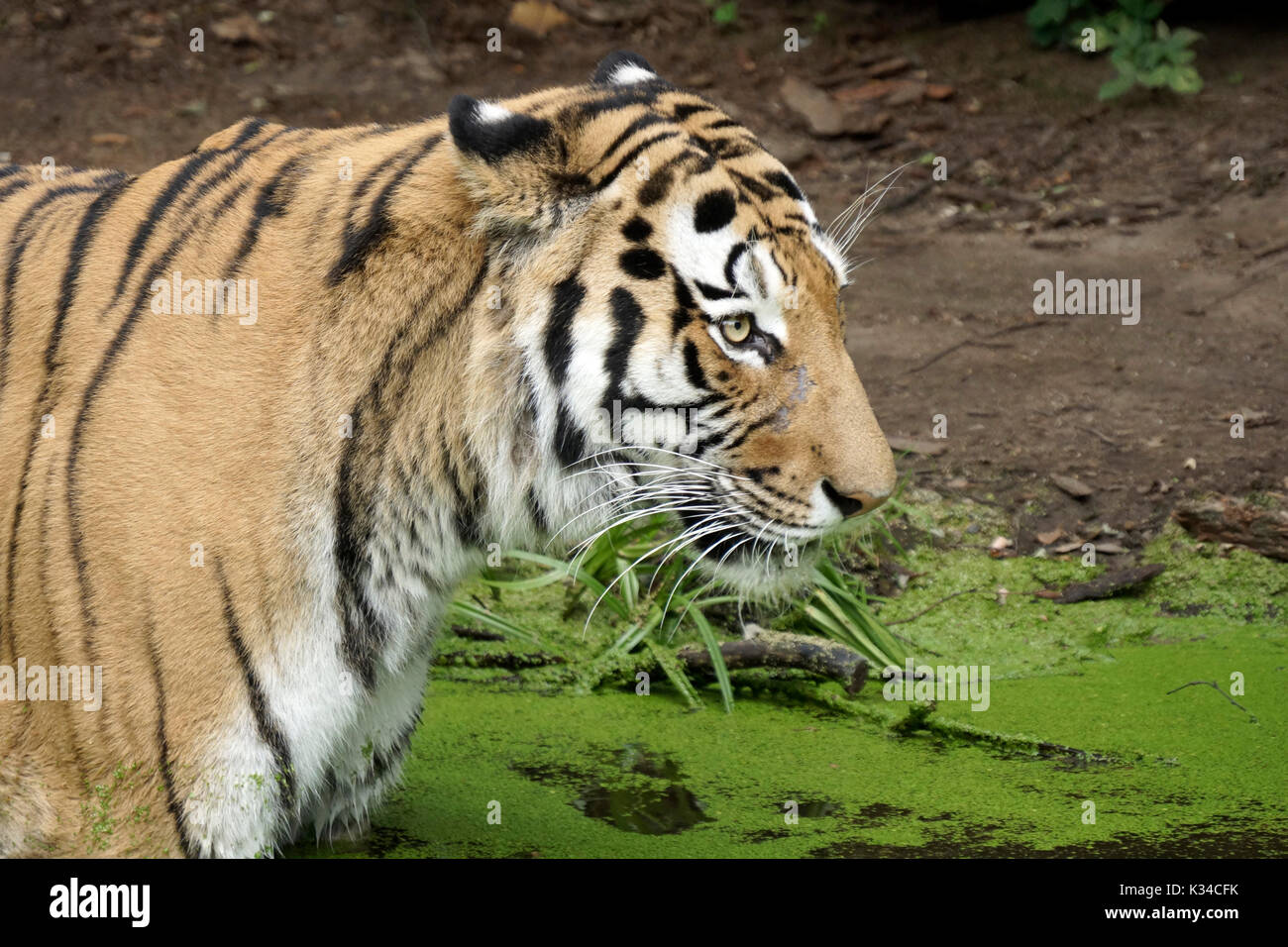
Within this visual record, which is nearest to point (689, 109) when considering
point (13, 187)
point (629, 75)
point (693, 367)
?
point (629, 75)

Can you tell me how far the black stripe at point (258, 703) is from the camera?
2748 mm

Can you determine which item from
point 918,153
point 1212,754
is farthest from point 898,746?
point 918,153

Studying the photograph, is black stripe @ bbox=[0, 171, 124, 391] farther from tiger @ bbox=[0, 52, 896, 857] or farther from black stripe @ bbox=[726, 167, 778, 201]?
black stripe @ bbox=[726, 167, 778, 201]

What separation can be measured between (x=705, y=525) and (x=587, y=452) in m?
0.32

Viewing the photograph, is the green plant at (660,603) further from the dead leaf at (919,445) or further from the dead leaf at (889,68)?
the dead leaf at (889,68)

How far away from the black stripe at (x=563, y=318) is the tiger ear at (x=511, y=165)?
13cm

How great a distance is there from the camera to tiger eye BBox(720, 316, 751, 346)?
9.39 ft

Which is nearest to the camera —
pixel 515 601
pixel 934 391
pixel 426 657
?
pixel 426 657

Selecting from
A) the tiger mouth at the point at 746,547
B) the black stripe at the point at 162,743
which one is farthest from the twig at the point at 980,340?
the black stripe at the point at 162,743

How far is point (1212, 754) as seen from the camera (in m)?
4.02

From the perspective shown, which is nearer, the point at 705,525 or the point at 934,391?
the point at 705,525

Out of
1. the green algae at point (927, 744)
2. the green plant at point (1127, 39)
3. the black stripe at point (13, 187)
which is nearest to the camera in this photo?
the black stripe at point (13, 187)

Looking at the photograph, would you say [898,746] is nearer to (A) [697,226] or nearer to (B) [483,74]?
(A) [697,226]

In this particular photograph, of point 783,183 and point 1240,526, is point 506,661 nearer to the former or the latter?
point 783,183
